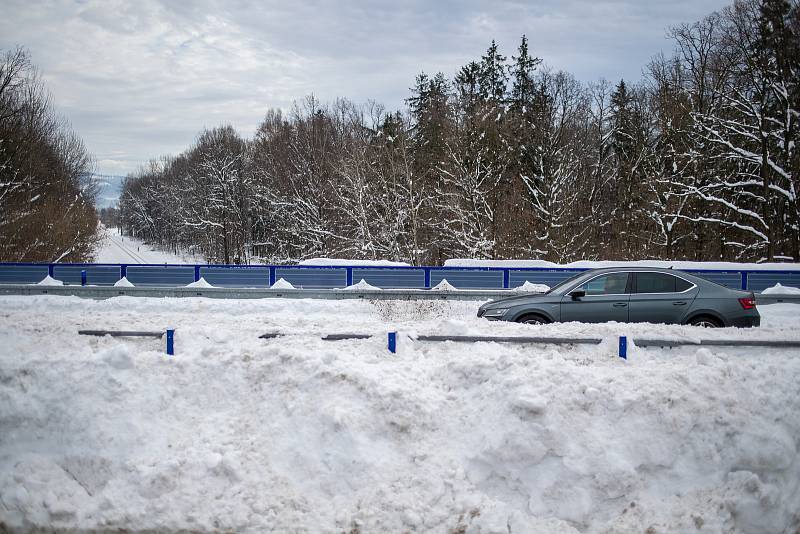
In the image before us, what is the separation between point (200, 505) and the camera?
5789mm

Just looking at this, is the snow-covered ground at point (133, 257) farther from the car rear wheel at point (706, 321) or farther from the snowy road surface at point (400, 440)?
the car rear wheel at point (706, 321)

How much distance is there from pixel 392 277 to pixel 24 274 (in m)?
13.0

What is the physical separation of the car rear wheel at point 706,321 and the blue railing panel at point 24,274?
787 inches

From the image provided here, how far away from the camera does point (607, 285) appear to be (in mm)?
10031

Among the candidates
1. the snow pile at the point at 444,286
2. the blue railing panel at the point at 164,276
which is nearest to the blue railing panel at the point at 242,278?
the blue railing panel at the point at 164,276

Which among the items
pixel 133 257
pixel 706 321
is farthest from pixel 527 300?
pixel 133 257

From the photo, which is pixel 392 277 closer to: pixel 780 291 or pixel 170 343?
pixel 170 343

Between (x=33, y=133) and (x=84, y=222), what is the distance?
712 cm

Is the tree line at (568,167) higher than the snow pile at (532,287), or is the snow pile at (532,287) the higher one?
the tree line at (568,167)

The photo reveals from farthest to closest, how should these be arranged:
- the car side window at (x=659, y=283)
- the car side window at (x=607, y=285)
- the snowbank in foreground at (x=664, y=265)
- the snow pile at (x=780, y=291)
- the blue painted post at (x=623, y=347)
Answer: the snowbank in foreground at (x=664, y=265)
the snow pile at (x=780, y=291)
the car side window at (x=607, y=285)
the car side window at (x=659, y=283)
the blue painted post at (x=623, y=347)

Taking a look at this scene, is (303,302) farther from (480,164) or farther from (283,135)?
(283,135)

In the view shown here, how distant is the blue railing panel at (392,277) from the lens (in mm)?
18078

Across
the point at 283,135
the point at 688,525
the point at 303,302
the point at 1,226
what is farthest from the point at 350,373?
the point at 283,135

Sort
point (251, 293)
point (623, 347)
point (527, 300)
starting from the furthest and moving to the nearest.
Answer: point (251, 293), point (527, 300), point (623, 347)
